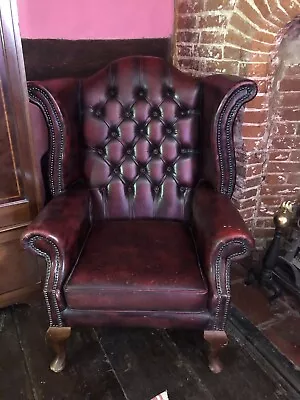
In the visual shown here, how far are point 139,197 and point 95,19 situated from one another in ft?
3.20

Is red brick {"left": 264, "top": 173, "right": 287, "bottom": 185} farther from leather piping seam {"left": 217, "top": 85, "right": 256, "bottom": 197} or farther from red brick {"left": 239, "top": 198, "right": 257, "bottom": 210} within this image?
leather piping seam {"left": 217, "top": 85, "right": 256, "bottom": 197}

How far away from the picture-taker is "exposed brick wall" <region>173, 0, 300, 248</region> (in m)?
1.75

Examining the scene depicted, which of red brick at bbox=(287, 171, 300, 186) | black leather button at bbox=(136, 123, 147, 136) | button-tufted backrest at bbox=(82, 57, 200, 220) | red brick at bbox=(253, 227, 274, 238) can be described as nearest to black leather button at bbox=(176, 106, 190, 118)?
button-tufted backrest at bbox=(82, 57, 200, 220)

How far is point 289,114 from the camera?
6.54 feet

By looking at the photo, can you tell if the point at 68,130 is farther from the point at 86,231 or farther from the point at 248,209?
the point at 248,209

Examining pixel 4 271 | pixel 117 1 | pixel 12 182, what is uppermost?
pixel 117 1

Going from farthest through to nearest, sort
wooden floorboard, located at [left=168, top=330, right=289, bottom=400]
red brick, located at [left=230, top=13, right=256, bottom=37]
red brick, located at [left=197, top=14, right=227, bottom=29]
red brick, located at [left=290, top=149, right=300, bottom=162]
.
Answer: red brick, located at [left=290, top=149, right=300, bottom=162] → red brick, located at [left=197, top=14, right=227, bottom=29] → red brick, located at [left=230, top=13, right=256, bottom=37] → wooden floorboard, located at [left=168, top=330, right=289, bottom=400]

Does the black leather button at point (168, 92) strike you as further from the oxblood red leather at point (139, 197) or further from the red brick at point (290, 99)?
the red brick at point (290, 99)

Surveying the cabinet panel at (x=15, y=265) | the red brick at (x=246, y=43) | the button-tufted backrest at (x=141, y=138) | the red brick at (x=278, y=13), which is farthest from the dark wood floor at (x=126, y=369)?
the red brick at (x=278, y=13)

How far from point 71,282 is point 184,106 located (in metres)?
0.98

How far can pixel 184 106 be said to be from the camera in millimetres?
1814

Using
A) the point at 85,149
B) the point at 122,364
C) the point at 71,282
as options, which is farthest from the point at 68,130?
the point at 122,364

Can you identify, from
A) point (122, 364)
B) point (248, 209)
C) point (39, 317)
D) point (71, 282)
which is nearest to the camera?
point (71, 282)

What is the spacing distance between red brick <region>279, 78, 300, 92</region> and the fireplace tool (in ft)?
1.94
